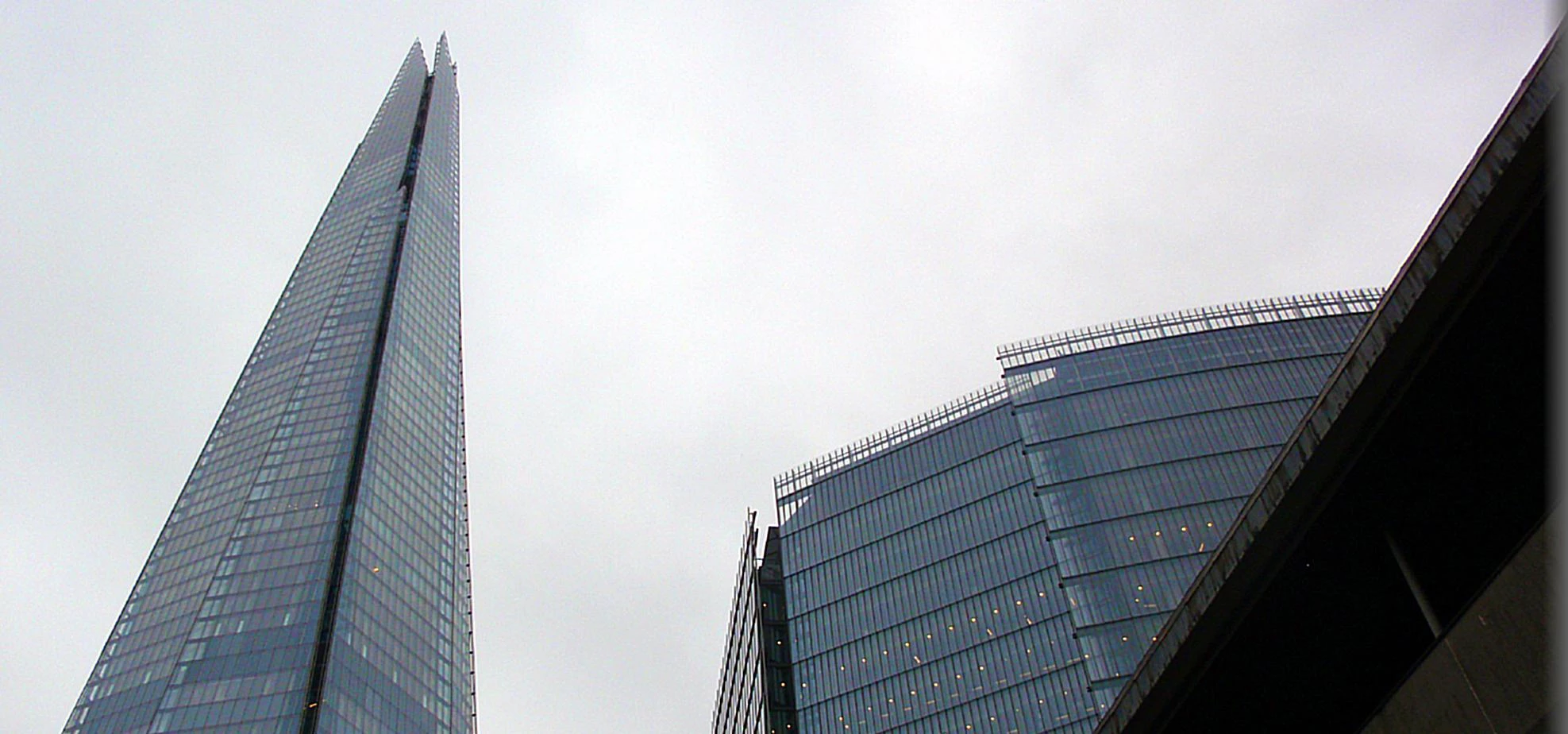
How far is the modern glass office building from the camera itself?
300ft

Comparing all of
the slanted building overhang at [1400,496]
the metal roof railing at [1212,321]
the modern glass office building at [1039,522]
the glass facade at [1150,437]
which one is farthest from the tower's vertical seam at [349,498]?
the slanted building overhang at [1400,496]

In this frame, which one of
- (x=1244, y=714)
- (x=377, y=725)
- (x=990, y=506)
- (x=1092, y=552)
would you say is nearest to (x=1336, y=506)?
(x=1244, y=714)

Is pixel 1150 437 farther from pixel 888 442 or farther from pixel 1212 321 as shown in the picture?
pixel 888 442

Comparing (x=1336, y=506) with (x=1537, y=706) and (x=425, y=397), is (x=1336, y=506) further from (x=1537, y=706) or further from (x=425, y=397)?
(x=425, y=397)

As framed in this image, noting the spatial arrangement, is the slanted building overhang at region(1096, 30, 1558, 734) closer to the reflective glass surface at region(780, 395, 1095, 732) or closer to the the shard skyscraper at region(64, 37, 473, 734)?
the reflective glass surface at region(780, 395, 1095, 732)

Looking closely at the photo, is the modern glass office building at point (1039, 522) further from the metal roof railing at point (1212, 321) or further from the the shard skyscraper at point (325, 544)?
the the shard skyscraper at point (325, 544)

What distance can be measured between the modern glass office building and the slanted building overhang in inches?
2716

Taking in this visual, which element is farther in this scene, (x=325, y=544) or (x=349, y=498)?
(x=349, y=498)

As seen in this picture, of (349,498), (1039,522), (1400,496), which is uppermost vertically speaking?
(349,498)

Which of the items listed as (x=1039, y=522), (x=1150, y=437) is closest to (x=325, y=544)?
(x=1039, y=522)

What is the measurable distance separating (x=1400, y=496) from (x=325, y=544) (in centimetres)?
11900

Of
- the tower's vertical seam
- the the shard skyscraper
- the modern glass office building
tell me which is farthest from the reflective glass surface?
the tower's vertical seam

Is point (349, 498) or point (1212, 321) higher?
point (1212, 321)

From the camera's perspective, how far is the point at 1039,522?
9938cm
